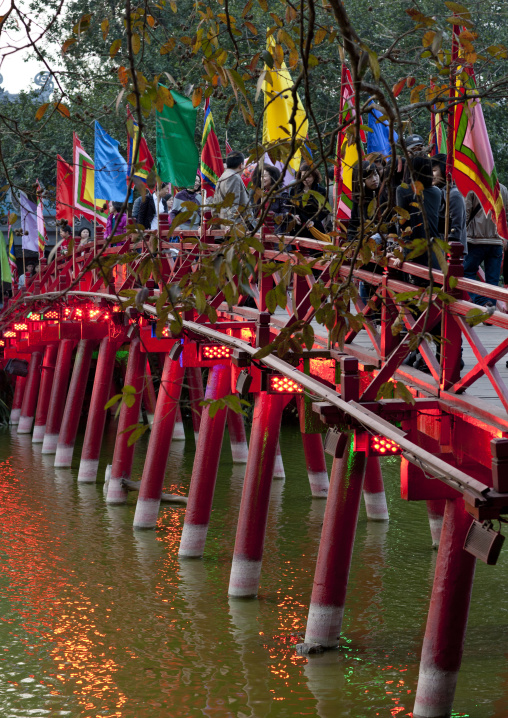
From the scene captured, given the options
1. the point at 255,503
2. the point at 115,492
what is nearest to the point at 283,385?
the point at 255,503

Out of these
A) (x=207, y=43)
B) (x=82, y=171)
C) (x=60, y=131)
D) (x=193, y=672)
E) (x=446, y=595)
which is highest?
(x=60, y=131)

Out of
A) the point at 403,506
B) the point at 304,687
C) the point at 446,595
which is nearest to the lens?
the point at 446,595

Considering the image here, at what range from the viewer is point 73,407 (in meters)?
20.0

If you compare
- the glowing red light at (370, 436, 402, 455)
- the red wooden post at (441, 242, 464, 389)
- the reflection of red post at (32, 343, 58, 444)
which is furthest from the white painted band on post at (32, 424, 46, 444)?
the red wooden post at (441, 242, 464, 389)

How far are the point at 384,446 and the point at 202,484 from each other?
5.38 m

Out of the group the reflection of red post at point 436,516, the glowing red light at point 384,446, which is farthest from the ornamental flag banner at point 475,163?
the reflection of red post at point 436,516

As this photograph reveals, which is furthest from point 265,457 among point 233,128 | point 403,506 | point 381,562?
point 233,128

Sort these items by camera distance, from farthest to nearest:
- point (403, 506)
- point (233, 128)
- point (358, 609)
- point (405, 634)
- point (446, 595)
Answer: point (233, 128) < point (403, 506) < point (358, 609) < point (405, 634) < point (446, 595)

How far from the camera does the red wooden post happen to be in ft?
23.4

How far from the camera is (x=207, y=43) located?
4.27 meters

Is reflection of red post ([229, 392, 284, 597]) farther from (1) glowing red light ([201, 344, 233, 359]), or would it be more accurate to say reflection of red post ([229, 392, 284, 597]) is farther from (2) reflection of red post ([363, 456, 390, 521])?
(2) reflection of red post ([363, 456, 390, 521])

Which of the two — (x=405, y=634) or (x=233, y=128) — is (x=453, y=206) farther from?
(x=233, y=128)

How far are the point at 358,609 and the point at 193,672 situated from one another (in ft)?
7.41

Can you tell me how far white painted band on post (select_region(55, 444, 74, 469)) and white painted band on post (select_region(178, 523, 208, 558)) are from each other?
310 inches
